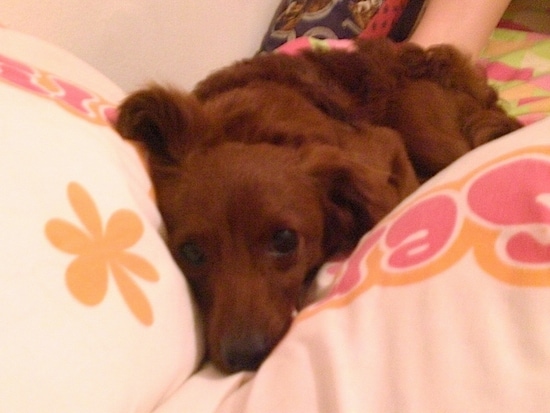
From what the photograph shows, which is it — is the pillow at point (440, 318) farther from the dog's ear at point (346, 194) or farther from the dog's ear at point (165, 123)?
the dog's ear at point (165, 123)

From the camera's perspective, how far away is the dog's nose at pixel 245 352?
0.97 m

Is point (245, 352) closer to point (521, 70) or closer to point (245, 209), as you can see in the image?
point (245, 209)

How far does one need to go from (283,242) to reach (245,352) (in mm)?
276

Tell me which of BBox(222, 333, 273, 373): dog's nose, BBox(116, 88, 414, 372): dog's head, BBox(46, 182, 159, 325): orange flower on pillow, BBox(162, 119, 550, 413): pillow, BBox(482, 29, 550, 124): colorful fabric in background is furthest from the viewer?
BBox(482, 29, 550, 124): colorful fabric in background

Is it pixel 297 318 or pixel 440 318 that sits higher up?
pixel 440 318

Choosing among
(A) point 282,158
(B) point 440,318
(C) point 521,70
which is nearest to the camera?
(B) point 440,318

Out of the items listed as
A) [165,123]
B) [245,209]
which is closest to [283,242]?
[245,209]

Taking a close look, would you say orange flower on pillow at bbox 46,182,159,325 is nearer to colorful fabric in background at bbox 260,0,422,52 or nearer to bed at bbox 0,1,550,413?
bed at bbox 0,1,550,413

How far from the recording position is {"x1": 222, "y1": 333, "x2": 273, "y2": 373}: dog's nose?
968 mm

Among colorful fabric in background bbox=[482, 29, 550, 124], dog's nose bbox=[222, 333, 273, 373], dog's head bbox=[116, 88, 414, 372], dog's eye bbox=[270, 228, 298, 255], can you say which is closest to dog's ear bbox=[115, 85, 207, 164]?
dog's head bbox=[116, 88, 414, 372]

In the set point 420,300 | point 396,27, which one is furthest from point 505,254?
point 396,27

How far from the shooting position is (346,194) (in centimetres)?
135

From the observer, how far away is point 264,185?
1.17m

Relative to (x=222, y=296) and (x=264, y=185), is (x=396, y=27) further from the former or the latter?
(x=222, y=296)
